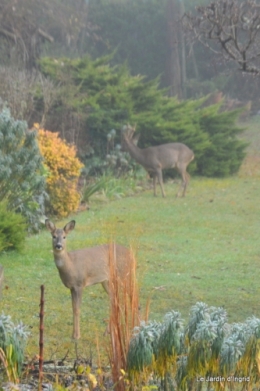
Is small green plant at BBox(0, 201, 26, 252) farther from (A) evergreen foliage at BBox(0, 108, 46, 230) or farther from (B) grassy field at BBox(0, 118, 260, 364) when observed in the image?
(A) evergreen foliage at BBox(0, 108, 46, 230)

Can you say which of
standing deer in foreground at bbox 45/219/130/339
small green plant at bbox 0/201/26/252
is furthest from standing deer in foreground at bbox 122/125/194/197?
standing deer in foreground at bbox 45/219/130/339

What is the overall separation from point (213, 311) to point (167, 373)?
18.8 inches

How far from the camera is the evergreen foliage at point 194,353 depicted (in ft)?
14.1

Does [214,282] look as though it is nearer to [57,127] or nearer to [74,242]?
[74,242]

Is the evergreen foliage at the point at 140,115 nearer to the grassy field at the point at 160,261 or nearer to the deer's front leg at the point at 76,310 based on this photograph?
the grassy field at the point at 160,261

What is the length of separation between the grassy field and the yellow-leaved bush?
1.08 feet

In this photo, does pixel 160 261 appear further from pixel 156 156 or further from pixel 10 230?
pixel 156 156

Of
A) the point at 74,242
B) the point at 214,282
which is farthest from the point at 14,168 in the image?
the point at 214,282

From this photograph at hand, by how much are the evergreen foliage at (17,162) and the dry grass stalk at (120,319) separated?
6.73 m

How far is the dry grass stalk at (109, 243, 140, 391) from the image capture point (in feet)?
14.6

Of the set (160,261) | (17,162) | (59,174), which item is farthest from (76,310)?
(59,174)

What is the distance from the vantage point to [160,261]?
10.7m

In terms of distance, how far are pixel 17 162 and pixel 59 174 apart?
3374 millimetres

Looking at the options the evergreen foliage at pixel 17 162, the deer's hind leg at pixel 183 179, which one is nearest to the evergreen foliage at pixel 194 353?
the evergreen foliage at pixel 17 162
